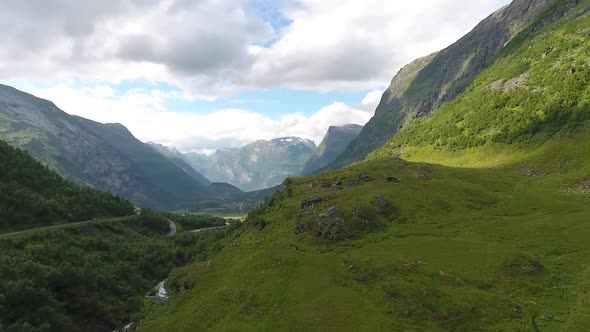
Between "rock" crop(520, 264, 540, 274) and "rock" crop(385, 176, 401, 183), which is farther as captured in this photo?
"rock" crop(385, 176, 401, 183)

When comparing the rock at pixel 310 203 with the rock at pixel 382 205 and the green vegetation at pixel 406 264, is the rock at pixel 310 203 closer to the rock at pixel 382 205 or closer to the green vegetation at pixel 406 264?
the green vegetation at pixel 406 264

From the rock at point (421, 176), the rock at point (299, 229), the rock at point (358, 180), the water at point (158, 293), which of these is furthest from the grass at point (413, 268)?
the water at point (158, 293)

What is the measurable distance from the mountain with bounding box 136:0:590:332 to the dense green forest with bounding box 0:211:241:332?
22.6 metres

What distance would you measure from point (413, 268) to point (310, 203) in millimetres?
43717

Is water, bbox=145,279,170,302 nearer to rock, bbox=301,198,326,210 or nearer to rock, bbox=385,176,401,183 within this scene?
rock, bbox=301,198,326,210

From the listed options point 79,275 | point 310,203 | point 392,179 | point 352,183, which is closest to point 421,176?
point 392,179

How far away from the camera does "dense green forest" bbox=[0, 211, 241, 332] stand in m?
91.7

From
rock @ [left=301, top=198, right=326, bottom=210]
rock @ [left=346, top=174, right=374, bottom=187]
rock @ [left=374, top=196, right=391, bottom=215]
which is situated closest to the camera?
rock @ [left=374, top=196, right=391, bottom=215]

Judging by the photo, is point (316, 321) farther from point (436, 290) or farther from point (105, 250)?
point (105, 250)

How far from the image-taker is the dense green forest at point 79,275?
91.7 m

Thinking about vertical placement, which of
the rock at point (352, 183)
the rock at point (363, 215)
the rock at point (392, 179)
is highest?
the rock at point (392, 179)

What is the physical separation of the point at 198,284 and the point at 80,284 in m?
40.5

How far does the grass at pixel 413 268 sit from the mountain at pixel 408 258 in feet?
0.75

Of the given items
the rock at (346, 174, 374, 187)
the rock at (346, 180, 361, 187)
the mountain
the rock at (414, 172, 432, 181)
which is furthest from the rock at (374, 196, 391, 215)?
the rock at (414, 172, 432, 181)
